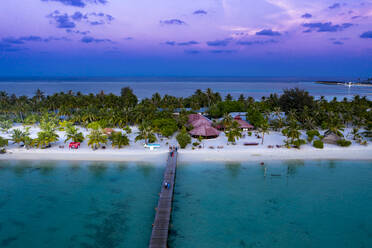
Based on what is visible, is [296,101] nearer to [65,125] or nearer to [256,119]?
[256,119]

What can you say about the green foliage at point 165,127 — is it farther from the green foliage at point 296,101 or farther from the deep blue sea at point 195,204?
the green foliage at point 296,101

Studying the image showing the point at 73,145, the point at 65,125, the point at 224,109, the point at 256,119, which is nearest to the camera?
the point at 73,145

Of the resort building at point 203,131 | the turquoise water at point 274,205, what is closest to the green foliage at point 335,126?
the turquoise water at point 274,205

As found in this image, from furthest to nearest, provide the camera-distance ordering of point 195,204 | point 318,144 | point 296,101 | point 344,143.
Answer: point 296,101 < point 344,143 < point 318,144 < point 195,204

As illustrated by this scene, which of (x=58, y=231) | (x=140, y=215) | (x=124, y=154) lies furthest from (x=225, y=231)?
(x=124, y=154)

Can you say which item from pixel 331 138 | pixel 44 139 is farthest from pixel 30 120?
pixel 331 138

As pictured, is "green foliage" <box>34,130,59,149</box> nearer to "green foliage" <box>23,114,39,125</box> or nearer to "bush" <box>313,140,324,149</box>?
"green foliage" <box>23,114,39,125</box>
